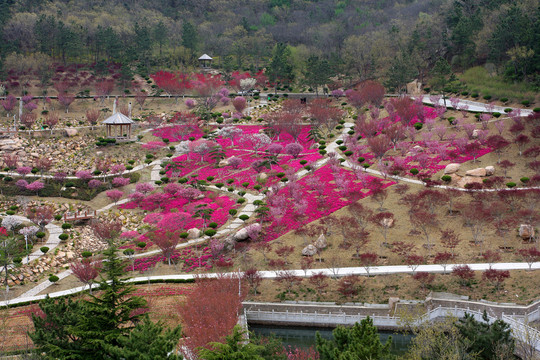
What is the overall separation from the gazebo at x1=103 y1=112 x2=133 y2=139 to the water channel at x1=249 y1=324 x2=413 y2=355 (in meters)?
41.5

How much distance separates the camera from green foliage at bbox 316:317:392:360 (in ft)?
85.8

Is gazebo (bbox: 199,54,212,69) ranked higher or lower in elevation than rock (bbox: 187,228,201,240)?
A: higher

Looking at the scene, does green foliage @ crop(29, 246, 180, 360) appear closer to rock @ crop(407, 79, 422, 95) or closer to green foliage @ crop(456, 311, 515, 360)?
green foliage @ crop(456, 311, 515, 360)

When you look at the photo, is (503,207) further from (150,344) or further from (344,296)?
(150,344)

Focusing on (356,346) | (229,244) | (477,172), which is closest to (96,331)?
(356,346)

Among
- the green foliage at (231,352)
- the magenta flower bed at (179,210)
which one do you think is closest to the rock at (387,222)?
the magenta flower bed at (179,210)

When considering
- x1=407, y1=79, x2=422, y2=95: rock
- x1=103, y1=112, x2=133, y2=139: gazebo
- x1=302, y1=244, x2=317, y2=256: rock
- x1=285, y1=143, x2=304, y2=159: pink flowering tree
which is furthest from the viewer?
x1=407, y1=79, x2=422, y2=95: rock

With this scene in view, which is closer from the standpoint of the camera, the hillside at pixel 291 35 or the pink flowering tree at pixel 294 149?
the pink flowering tree at pixel 294 149

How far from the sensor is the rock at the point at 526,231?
42.0m

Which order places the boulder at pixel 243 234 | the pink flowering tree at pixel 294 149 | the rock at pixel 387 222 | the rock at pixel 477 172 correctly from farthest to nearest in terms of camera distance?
the pink flowering tree at pixel 294 149
the rock at pixel 477 172
the boulder at pixel 243 234
the rock at pixel 387 222

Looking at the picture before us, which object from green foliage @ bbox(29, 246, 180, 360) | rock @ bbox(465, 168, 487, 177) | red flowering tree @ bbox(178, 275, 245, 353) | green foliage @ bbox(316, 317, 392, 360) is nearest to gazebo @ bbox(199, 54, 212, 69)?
rock @ bbox(465, 168, 487, 177)

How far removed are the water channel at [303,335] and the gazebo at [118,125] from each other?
136 feet

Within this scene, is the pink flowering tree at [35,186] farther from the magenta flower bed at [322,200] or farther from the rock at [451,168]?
the rock at [451,168]

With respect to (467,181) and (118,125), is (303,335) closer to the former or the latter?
(467,181)
